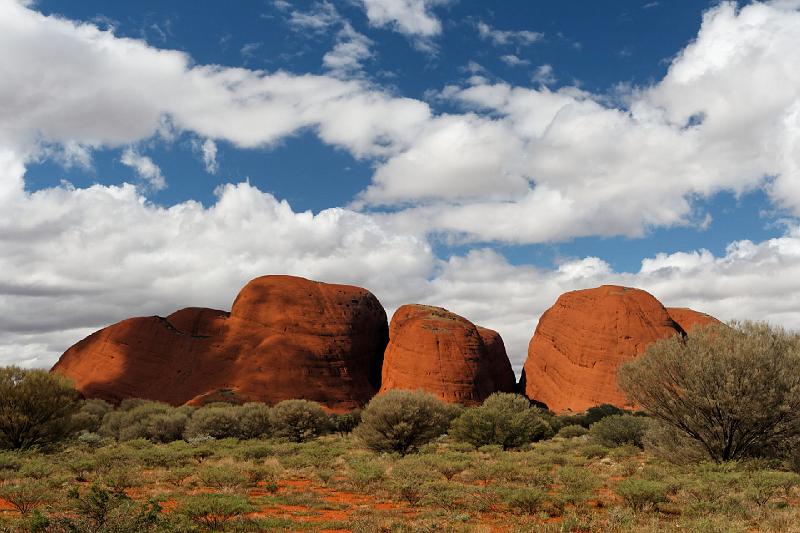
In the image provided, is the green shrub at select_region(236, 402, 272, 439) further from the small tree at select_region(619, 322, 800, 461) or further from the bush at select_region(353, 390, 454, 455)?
the small tree at select_region(619, 322, 800, 461)

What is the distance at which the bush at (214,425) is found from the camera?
31656 mm

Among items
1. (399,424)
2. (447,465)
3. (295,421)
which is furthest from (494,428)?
(295,421)

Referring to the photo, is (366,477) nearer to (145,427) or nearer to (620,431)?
(620,431)

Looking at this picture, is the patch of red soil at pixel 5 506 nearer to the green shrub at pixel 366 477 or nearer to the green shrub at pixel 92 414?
the green shrub at pixel 366 477

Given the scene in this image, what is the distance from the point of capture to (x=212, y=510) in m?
10.0

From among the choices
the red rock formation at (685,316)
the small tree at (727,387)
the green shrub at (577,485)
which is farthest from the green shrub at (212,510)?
the red rock formation at (685,316)

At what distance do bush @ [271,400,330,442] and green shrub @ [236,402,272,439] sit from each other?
1.40 feet

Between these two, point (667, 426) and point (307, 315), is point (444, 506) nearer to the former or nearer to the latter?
point (667, 426)

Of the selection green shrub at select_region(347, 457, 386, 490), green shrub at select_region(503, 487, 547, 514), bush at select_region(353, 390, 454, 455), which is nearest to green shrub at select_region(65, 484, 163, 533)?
green shrub at select_region(503, 487, 547, 514)

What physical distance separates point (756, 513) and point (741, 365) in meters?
4.91

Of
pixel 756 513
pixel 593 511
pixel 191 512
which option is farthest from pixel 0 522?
pixel 756 513

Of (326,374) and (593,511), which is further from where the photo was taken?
(326,374)

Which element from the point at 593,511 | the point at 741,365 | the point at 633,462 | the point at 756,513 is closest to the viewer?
the point at 756,513

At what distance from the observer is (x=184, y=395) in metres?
61.0
